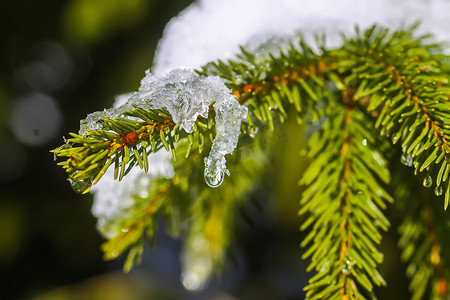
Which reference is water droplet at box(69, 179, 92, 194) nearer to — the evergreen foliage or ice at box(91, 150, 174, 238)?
the evergreen foliage

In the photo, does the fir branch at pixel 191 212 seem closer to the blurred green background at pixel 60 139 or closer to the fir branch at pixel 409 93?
the fir branch at pixel 409 93

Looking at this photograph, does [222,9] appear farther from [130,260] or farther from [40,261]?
[40,261]

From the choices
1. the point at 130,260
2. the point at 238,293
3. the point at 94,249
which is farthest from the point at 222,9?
the point at 238,293

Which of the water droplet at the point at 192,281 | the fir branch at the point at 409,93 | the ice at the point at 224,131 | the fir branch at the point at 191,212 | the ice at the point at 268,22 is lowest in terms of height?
the water droplet at the point at 192,281

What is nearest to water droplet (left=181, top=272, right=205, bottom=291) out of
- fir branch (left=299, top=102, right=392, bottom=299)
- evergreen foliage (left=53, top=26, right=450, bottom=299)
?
evergreen foliage (left=53, top=26, right=450, bottom=299)

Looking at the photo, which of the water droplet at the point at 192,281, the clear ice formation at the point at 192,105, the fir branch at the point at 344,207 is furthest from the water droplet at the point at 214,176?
the water droplet at the point at 192,281
